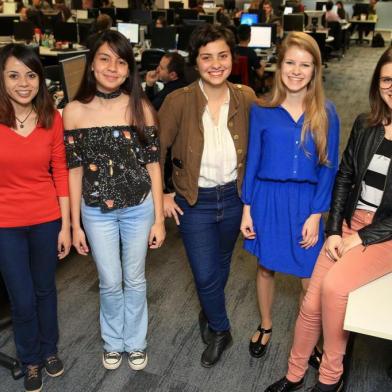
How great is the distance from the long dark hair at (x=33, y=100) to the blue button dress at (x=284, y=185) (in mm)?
799

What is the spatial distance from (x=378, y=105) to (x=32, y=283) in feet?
5.08

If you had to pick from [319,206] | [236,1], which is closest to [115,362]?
[319,206]

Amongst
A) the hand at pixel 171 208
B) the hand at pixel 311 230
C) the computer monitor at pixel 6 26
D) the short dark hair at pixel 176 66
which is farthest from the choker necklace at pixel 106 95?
the computer monitor at pixel 6 26

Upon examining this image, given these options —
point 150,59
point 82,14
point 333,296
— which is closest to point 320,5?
point 82,14

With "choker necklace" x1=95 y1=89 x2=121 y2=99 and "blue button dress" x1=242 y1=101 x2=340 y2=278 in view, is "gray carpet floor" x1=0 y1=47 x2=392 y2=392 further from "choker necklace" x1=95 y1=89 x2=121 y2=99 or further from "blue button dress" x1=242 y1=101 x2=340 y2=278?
"choker necklace" x1=95 y1=89 x2=121 y2=99

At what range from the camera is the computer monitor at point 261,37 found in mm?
7277

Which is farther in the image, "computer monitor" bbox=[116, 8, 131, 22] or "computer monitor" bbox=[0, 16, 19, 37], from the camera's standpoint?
"computer monitor" bbox=[116, 8, 131, 22]

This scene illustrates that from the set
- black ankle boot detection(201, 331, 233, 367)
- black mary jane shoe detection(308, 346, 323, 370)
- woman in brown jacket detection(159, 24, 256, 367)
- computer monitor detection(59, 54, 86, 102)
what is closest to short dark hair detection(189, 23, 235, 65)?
woman in brown jacket detection(159, 24, 256, 367)

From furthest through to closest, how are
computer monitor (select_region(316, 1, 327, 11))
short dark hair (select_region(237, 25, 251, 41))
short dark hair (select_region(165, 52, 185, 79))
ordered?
computer monitor (select_region(316, 1, 327, 11)) → short dark hair (select_region(237, 25, 251, 41)) → short dark hair (select_region(165, 52, 185, 79))

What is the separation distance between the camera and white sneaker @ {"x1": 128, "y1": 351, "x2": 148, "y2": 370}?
2260 mm

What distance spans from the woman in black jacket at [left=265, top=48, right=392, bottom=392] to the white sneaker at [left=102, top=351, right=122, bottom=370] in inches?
32.4

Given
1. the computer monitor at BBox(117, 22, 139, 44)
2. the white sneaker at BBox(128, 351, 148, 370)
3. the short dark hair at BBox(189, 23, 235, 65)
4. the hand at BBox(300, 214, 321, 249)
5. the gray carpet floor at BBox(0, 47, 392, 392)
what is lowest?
the gray carpet floor at BBox(0, 47, 392, 392)

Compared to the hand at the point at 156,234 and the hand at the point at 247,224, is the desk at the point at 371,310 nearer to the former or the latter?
the hand at the point at 247,224

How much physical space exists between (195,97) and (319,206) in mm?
669
